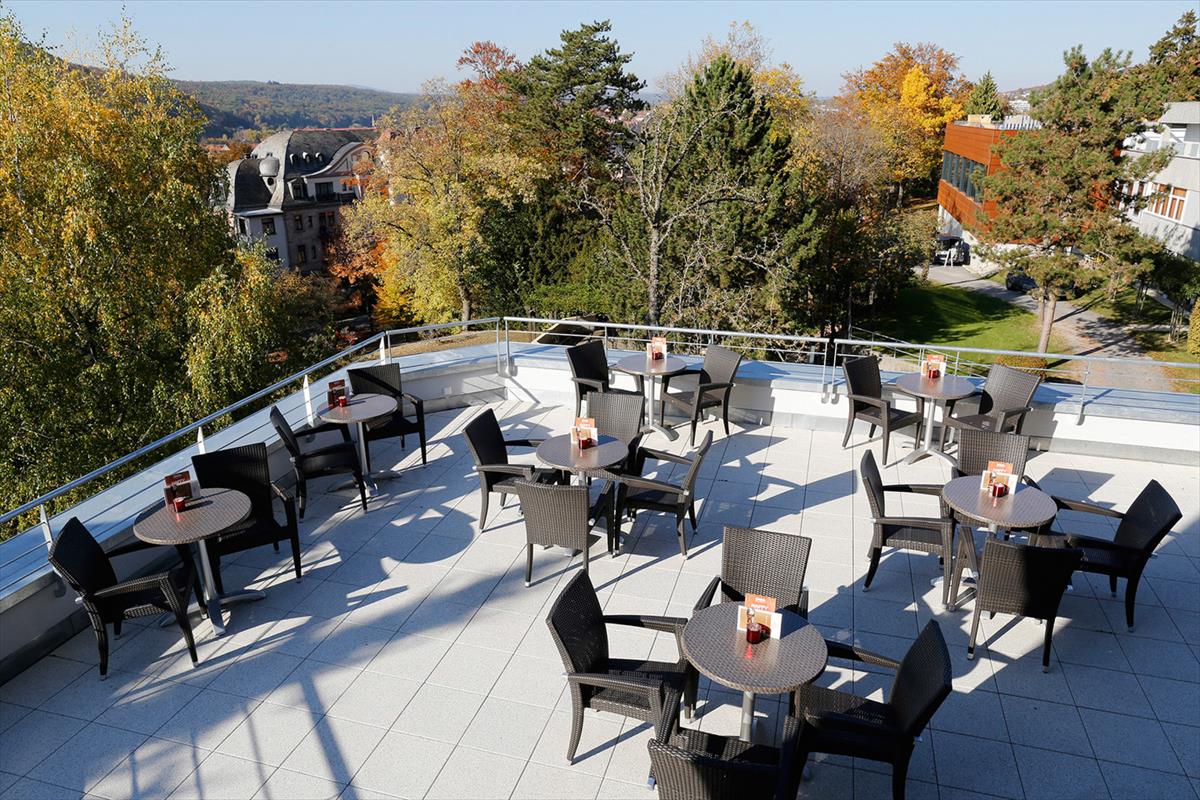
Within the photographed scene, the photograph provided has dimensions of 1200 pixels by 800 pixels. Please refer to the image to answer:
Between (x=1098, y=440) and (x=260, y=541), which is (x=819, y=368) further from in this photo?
(x=260, y=541)

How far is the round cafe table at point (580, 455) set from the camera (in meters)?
5.98

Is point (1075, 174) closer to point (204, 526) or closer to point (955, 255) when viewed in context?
point (955, 255)

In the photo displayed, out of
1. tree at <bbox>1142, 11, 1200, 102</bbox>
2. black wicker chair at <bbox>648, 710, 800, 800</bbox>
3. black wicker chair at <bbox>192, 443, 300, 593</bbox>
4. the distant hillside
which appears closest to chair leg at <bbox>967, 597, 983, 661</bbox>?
black wicker chair at <bbox>648, 710, 800, 800</bbox>

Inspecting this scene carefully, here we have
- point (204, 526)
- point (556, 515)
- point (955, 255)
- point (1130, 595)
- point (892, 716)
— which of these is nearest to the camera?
point (892, 716)

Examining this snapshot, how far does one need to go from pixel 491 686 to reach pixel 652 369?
14.7 ft

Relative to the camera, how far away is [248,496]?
5680 millimetres

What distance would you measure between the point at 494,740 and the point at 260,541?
7.84 ft

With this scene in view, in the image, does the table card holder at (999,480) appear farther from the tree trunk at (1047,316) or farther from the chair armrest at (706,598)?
the tree trunk at (1047,316)

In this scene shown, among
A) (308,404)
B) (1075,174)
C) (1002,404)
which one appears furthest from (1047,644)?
(1075,174)

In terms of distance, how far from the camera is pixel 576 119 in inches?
1101

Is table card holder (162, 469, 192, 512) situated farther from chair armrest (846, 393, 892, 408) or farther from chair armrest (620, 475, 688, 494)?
chair armrest (846, 393, 892, 408)

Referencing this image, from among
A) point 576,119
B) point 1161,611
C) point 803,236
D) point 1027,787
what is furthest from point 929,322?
point 1027,787

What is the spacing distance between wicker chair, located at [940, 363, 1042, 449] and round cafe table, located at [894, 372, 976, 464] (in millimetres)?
175

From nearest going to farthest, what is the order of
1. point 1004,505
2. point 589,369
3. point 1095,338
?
point 1004,505 < point 589,369 < point 1095,338
